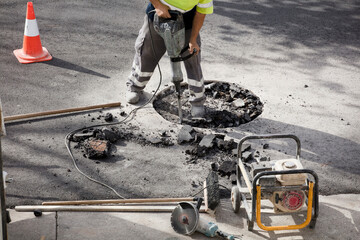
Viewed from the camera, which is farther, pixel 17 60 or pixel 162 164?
pixel 17 60

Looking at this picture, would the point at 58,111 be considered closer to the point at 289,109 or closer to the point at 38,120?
the point at 38,120

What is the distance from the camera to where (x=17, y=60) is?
24.2 ft

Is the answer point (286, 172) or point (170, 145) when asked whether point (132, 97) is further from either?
point (286, 172)

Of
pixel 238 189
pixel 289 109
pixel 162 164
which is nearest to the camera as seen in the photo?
pixel 238 189

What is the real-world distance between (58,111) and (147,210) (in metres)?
2.18

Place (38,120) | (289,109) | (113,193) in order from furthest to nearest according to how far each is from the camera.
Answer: (289,109), (38,120), (113,193)

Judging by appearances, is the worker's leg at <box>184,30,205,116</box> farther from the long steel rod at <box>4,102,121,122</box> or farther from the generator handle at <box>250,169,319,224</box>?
the generator handle at <box>250,169,319,224</box>

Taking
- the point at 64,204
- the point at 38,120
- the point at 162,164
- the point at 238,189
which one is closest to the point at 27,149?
the point at 38,120

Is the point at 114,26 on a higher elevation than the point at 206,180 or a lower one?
higher

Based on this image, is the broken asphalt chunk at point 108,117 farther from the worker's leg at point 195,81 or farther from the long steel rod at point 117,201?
the long steel rod at point 117,201

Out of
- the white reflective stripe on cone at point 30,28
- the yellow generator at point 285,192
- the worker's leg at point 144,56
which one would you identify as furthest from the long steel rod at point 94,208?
the white reflective stripe on cone at point 30,28

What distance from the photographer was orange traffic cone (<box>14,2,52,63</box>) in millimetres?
7262

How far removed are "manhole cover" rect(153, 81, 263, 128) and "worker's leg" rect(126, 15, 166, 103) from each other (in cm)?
41

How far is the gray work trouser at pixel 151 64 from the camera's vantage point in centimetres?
601
